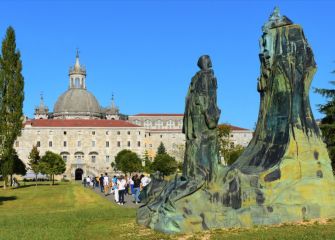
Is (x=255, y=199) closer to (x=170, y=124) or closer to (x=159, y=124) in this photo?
(x=170, y=124)

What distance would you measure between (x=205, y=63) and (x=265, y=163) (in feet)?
8.57

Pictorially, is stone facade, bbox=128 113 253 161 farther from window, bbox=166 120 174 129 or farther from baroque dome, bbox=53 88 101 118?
baroque dome, bbox=53 88 101 118

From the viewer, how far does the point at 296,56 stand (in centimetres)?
1170

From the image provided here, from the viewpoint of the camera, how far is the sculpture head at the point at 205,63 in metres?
11.7

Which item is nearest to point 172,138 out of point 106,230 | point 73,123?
point 73,123

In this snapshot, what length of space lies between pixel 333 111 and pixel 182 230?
21375 mm

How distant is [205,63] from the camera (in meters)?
11.7

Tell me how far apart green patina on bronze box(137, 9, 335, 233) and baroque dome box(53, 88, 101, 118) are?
11102cm

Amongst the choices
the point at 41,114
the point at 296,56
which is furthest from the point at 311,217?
the point at 41,114

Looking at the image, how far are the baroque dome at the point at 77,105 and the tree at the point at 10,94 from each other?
78772mm

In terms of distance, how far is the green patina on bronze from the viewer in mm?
10672

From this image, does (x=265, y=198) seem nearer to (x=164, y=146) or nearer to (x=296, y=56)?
(x=296, y=56)

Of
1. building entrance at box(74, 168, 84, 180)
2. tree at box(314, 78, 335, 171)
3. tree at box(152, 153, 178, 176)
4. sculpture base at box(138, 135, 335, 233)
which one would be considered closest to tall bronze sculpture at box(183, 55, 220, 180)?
sculpture base at box(138, 135, 335, 233)

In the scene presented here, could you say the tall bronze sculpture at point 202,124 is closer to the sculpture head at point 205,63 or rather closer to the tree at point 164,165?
the sculpture head at point 205,63
